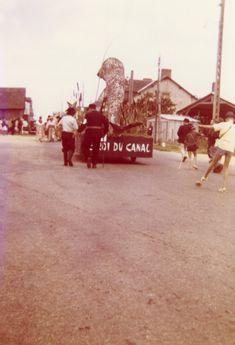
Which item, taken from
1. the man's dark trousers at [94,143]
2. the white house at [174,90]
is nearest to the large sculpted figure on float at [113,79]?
the man's dark trousers at [94,143]

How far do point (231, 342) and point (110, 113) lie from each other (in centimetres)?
1600

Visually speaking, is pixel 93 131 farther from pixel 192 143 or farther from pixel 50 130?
pixel 50 130

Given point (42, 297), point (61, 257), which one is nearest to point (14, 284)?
point (42, 297)

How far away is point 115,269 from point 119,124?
1389 centimetres

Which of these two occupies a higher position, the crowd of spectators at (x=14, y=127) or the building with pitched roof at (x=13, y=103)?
the building with pitched roof at (x=13, y=103)

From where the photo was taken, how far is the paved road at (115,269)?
3.65 metres

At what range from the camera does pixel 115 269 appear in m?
5.05

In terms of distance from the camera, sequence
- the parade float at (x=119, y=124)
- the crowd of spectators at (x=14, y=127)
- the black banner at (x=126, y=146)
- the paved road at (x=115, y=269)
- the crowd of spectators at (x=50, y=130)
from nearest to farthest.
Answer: the paved road at (x=115, y=269) → the black banner at (x=126, y=146) → the parade float at (x=119, y=124) → the crowd of spectators at (x=50, y=130) → the crowd of spectators at (x=14, y=127)

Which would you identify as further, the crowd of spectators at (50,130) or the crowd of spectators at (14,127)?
the crowd of spectators at (14,127)

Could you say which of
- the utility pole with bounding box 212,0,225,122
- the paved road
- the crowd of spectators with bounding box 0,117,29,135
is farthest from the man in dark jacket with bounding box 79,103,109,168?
the crowd of spectators with bounding box 0,117,29,135

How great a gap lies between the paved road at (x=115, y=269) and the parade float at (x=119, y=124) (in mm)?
7432

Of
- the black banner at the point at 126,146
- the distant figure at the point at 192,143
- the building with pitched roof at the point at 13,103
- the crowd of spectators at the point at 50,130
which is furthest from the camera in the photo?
the building with pitched roof at the point at 13,103

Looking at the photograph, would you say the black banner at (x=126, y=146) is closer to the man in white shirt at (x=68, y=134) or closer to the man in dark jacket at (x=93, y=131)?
the man in dark jacket at (x=93, y=131)

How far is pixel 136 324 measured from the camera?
3734 millimetres
